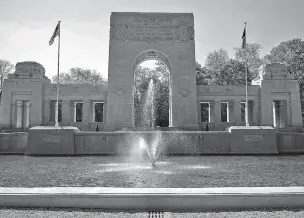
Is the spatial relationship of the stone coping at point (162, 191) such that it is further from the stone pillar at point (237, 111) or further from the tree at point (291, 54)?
the tree at point (291, 54)

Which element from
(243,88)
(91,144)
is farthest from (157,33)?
(91,144)

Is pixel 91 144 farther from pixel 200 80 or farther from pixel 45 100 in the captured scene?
pixel 200 80

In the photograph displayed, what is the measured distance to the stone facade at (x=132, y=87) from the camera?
31078 millimetres

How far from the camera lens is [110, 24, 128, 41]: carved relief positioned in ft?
104

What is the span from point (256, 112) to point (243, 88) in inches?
129

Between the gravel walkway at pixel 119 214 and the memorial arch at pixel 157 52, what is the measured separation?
25.5 meters

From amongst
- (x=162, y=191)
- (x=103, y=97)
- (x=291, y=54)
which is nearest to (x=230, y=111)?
(x=291, y=54)

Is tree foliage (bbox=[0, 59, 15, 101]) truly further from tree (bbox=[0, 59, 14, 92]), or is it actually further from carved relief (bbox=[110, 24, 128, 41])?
carved relief (bbox=[110, 24, 128, 41])

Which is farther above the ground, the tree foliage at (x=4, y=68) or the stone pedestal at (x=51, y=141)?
the tree foliage at (x=4, y=68)

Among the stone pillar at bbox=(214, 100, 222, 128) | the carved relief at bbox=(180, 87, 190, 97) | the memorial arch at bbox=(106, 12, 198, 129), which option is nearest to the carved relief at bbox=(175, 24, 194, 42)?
the memorial arch at bbox=(106, 12, 198, 129)

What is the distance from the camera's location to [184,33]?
3181 cm

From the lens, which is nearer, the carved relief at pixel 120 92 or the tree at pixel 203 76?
the carved relief at pixel 120 92

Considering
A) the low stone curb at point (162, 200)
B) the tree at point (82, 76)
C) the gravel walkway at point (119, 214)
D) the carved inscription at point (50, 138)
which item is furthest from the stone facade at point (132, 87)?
the tree at point (82, 76)

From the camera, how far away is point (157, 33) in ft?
104
